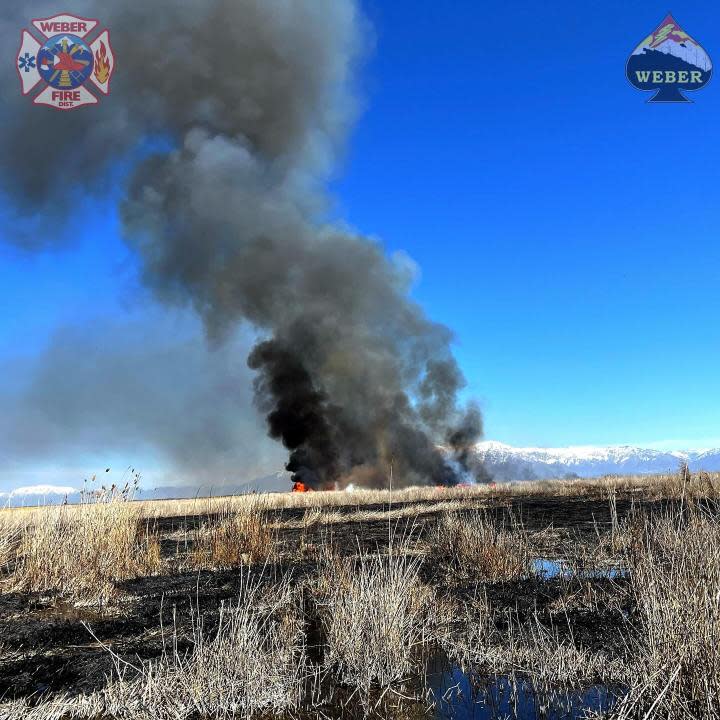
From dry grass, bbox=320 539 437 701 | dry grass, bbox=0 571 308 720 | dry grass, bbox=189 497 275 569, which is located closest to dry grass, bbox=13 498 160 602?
dry grass, bbox=189 497 275 569

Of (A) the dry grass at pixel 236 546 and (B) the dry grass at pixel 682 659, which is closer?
(B) the dry grass at pixel 682 659

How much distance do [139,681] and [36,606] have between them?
3505 millimetres

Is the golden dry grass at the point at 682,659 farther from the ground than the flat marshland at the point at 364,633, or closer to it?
farther from the ground

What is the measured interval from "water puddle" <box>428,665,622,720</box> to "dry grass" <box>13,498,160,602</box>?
14.9 ft

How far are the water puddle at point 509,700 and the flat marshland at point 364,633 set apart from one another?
0.05 feet

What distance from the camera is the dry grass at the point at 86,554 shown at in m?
7.07

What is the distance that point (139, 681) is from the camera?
365 centimetres

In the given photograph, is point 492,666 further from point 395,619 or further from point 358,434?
point 358,434

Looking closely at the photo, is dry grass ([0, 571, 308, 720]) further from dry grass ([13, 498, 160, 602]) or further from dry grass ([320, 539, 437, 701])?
dry grass ([13, 498, 160, 602])

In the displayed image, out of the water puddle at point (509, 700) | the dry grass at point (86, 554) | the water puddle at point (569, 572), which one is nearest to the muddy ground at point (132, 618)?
the water puddle at point (569, 572)

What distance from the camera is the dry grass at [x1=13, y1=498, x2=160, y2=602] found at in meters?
7.07

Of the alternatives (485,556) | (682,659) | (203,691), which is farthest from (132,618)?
(682,659)

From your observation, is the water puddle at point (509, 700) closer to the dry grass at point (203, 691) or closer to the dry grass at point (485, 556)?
the dry grass at point (203, 691)

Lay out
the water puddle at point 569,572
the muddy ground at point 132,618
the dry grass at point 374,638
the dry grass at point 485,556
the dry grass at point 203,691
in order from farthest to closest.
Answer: the dry grass at point 485,556, the water puddle at point 569,572, the muddy ground at point 132,618, the dry grass at point 374,638, the dry grass at point 203,691
